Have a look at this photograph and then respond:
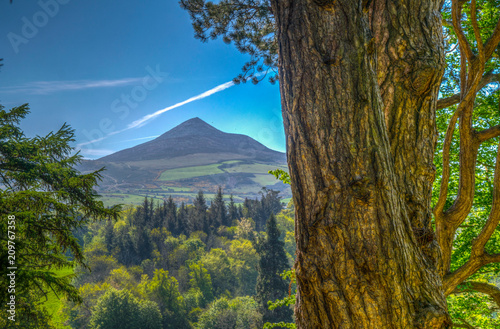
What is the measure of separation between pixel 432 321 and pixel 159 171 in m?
188

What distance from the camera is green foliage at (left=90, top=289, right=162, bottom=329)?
78.7ft

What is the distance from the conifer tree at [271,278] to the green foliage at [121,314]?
9.98 meters

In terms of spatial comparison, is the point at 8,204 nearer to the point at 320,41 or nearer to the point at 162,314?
the point at 320,41

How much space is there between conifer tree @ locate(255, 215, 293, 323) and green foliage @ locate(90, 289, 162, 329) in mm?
9981

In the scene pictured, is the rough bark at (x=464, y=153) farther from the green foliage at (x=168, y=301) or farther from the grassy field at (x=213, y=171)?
the grassy field at (x=213, y=171)

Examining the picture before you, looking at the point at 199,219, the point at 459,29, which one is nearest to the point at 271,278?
the point at 459,29

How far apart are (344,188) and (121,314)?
1131 inches

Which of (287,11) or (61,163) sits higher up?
(287,11)

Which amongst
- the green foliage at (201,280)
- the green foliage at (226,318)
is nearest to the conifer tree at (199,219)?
the green foliage at (201,280)

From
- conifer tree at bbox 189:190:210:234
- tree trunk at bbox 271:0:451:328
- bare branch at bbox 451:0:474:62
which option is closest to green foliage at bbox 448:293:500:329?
bare branch at bbox 451:0:474:62

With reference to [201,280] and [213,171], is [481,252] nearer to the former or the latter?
[201,280]

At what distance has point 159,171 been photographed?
591 feet

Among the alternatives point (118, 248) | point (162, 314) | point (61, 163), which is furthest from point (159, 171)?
point (61, 163)

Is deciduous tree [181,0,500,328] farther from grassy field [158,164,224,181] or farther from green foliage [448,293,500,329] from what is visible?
grassy field [158,164,224,181]
